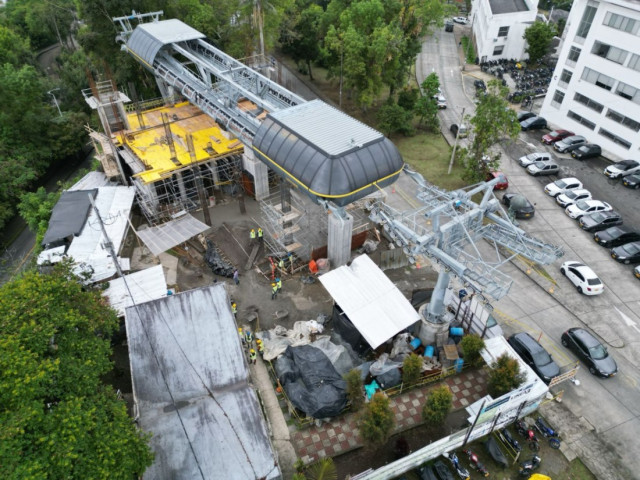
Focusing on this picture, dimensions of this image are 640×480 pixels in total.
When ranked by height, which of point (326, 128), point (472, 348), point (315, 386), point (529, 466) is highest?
point (326, 128)

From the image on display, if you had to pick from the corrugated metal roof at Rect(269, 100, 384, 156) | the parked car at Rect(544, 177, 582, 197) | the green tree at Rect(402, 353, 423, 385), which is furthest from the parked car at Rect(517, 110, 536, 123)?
the green tree at Rect(402, 353, 423, 385)

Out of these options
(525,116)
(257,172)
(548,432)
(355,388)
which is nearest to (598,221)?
(525,116)

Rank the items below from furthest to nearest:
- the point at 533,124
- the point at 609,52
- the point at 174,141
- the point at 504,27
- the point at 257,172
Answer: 1. the point at 504,27
2. the point at 533,124
3. the point at 609,52
4. the point at 174,141
5. the point at 257,172

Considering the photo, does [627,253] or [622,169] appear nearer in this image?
[627,253]

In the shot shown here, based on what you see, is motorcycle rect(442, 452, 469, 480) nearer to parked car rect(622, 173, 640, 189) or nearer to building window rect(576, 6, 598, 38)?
parked car rect(622, 173, 640, 189)

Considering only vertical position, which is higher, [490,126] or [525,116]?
[490,126]

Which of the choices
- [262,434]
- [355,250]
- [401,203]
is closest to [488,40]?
[401,203]

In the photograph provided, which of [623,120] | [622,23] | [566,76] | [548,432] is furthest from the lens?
[566,76]

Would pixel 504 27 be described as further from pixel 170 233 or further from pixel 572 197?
pixel 170 233

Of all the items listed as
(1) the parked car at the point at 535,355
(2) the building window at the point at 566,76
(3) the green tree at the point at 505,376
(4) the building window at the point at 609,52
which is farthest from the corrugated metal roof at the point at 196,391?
(2) the building window at the point at 566,76
